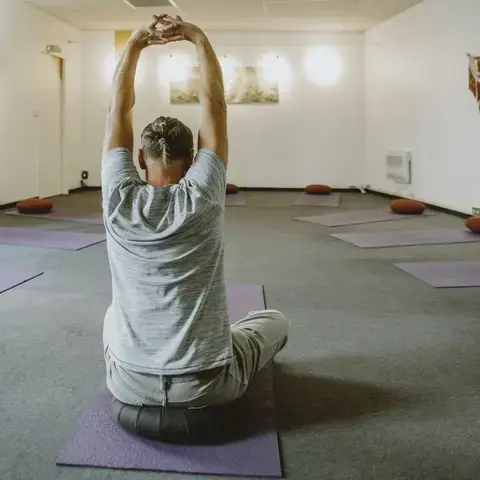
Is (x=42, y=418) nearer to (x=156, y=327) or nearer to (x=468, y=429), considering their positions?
(x=156, y=327)

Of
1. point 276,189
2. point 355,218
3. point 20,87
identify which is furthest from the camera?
point 276,189

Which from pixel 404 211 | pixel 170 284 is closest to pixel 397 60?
pixel 404 211

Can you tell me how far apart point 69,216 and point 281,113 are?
4.32 meters

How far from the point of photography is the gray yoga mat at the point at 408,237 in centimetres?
463

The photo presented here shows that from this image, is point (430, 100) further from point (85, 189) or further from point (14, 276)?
point (85, 189)

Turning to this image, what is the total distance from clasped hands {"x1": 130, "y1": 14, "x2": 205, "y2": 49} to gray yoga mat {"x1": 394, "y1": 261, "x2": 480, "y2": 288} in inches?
91.7

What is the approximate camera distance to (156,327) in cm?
143

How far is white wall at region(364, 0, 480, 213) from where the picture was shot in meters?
6.04

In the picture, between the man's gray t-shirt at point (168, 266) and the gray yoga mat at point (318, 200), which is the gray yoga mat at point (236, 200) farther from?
the man's gray t-shirt at point (168, 266)

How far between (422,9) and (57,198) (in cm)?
557

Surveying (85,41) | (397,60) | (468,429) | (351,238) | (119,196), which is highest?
(85,41)

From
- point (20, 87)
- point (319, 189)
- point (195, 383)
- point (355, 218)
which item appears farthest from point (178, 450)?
point (319, 189)

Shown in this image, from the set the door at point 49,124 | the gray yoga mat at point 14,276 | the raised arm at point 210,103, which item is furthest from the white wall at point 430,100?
the raised arm at point 210,103

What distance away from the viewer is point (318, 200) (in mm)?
7926
